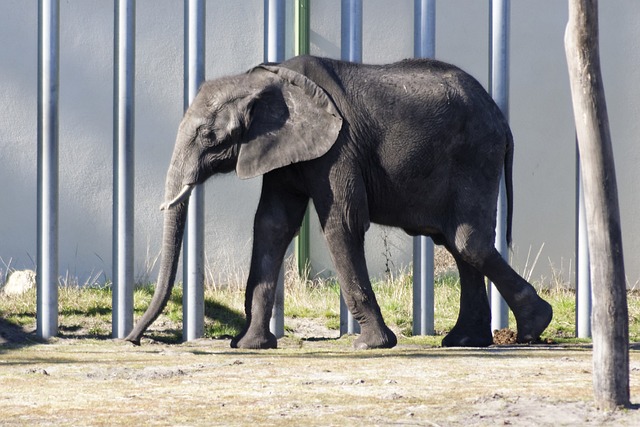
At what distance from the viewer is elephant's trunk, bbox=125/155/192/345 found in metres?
9.02

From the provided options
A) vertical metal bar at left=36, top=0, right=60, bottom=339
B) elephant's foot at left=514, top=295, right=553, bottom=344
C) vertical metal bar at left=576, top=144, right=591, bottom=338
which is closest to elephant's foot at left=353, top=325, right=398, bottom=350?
elephant's foot at left=514, top=295, right=553, bottom=344

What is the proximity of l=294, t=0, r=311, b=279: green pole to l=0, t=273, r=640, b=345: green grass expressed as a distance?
2.43 ft

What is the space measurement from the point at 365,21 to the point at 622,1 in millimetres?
2564

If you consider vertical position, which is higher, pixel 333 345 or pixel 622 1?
pixel 622 1

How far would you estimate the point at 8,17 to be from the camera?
12.3 meters

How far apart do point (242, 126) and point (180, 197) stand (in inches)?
26.2

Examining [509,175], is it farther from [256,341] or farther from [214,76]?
[214,76]

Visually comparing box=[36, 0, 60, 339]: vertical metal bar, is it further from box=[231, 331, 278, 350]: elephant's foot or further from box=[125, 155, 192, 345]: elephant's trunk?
box=[231, 331, 278, 350]: elephant's foot

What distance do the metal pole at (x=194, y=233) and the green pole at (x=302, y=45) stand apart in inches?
103

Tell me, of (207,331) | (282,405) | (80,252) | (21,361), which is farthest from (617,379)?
(80,252)

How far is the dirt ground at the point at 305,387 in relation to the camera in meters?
5.82

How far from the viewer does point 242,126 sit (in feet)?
30.3

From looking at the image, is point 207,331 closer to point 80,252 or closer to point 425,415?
point 80,252

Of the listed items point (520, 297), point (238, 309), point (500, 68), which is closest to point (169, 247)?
point (238, 309)
